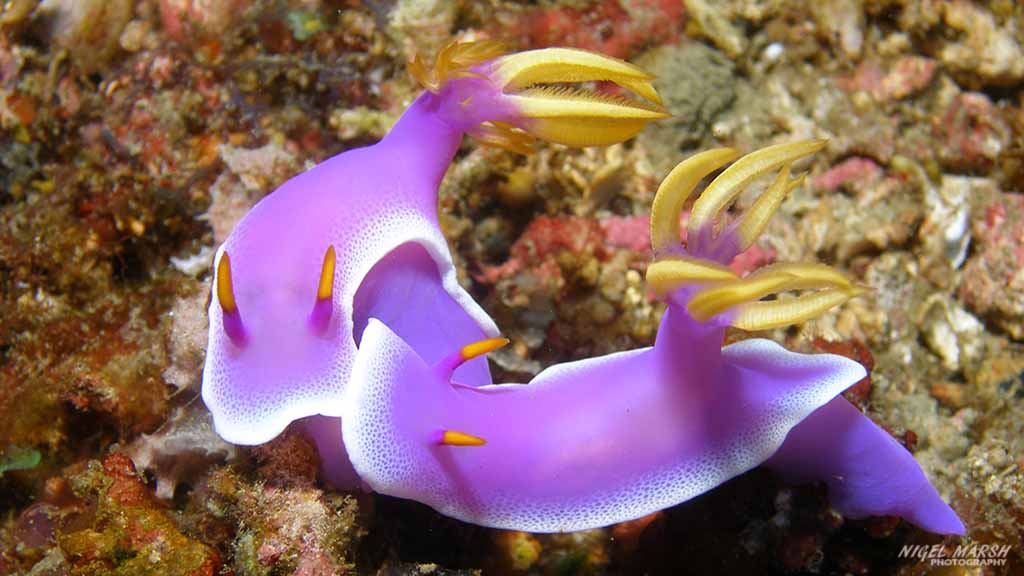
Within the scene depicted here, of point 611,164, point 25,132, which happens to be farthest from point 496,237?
point 25,132

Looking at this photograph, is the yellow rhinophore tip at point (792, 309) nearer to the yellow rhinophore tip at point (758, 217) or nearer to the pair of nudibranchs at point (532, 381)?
the pair of nudibranchs at point (532, 381)

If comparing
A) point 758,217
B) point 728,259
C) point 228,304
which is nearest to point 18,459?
point 228,304

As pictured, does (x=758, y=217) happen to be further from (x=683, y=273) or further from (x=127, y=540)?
(x=127, y=540)

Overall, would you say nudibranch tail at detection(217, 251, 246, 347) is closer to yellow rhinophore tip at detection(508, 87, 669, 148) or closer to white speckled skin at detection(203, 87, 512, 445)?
white speckled skin at detection(203, 87, 512, 445)

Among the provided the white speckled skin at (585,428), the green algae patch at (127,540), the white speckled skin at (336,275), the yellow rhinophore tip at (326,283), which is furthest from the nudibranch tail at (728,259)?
the green algae patch at (127,540)

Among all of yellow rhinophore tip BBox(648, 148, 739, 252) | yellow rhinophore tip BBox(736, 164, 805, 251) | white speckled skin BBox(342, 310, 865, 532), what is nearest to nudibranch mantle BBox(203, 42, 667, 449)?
white speckled skin BBox(342, 310, 865, 532)
